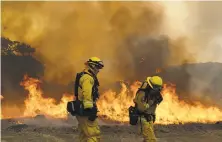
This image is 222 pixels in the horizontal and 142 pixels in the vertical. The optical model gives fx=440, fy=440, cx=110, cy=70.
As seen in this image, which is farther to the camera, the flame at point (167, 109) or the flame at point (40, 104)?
the flame at point (40, 104)

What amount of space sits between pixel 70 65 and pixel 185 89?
4454mm

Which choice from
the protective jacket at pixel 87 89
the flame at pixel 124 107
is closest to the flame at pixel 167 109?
the flame at pixel 124 107

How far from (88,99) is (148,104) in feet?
4.79

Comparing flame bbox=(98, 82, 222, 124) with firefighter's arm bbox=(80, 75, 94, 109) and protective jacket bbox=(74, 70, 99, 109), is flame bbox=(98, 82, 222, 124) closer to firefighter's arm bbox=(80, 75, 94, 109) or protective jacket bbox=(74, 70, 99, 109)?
protective jacket bbox=(74, 70, 99, 109)

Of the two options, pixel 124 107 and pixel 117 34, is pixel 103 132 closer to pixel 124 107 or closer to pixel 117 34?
pixel 124 107

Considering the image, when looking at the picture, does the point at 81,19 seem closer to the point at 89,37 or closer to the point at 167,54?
the point at 89,37

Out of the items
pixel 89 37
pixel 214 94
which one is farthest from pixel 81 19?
pixel 214 94

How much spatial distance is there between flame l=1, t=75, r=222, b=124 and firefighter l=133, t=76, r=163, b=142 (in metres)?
7.44

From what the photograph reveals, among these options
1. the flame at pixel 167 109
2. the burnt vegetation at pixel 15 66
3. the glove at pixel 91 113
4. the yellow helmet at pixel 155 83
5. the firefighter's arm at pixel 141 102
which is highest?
the burnt vegetation at pixel 15 66

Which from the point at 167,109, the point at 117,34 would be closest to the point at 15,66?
the point at 117,34

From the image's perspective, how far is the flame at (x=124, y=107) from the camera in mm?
16047

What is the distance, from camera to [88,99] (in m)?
7.68

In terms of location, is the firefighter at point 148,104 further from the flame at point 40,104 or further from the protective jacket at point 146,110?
the flame at point 40,104

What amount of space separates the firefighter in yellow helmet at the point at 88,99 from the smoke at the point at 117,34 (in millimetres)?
8599
